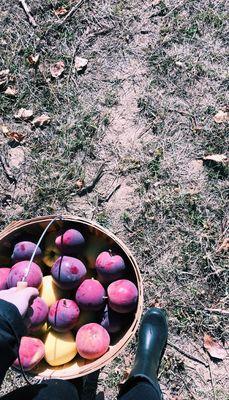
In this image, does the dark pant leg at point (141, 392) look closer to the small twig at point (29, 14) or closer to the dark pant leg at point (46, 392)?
the dark pant leg at point (46, 392)

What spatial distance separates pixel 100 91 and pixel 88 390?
2036mm

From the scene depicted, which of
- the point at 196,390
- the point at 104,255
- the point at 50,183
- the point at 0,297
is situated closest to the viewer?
the point at 0,297

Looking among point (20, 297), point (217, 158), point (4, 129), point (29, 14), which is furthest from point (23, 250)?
point (29, 14)

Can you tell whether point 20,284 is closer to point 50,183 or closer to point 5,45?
point 50,183

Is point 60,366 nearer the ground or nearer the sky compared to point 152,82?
nearer the ground

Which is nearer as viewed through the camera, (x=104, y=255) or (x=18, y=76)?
(x=104, y=255)

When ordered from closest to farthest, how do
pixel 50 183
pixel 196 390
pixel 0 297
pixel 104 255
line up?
pixel 0 297 → pixel 104 255 → pixel 196 390 → pixel 50 183

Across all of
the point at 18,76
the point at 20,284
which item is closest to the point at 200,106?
the point at 18,76

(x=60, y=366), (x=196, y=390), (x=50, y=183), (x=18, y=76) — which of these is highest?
(x=18, y=76)

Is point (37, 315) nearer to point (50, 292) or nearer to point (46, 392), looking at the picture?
point (50, 292)

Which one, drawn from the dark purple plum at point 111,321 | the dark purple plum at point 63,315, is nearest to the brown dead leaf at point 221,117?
the dark purple plum at point 111,321

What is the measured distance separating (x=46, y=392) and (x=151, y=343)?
834mm

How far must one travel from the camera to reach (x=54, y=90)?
405 centimetres

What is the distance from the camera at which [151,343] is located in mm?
3592
